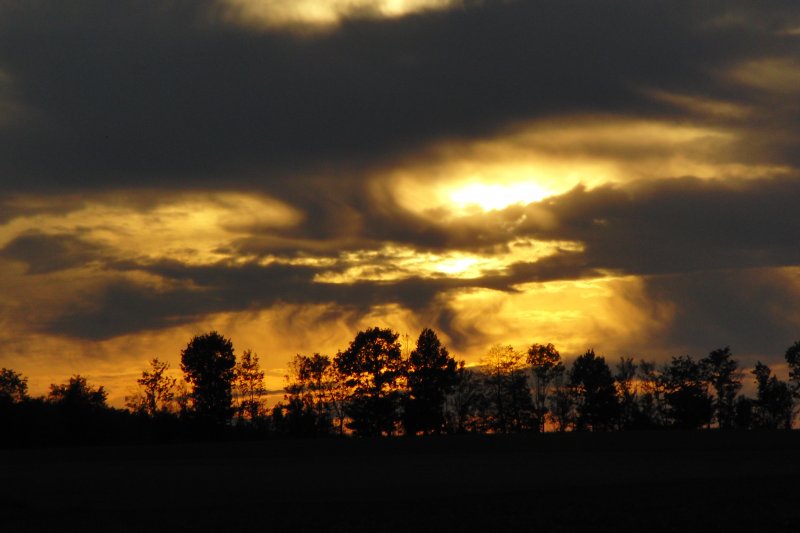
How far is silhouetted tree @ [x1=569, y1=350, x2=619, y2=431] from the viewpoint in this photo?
4651 inches

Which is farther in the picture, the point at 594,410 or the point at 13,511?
the point at 594,410

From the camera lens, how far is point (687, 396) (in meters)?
119

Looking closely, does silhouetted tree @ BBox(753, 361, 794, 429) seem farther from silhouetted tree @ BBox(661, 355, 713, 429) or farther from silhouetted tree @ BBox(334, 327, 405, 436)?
silhouetted tree @ BBox(334, 327, 405, 436)

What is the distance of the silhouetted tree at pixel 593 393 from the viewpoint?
388 feet

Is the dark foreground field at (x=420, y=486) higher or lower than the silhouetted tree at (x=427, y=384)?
lower

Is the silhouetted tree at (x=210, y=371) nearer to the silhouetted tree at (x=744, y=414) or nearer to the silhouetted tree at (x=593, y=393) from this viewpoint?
the silhouetted tree at (x=593, y=393)

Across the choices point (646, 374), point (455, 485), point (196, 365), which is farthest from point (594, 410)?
point (455, 485)

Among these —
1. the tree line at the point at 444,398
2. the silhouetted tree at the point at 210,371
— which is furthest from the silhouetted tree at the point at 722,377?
the silhouetted tree at the point at 210,371

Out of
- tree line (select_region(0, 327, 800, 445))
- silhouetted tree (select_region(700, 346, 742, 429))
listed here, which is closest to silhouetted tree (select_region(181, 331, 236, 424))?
tree line (select_region(0, 327, 800, 445))

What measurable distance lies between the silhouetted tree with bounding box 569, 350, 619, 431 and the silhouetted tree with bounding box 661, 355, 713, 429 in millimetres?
7516

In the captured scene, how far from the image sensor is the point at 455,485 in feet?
141

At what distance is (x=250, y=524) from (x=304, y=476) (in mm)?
22511

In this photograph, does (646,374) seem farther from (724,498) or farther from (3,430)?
(724,498)

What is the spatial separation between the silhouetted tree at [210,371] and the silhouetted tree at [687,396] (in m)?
55.9
